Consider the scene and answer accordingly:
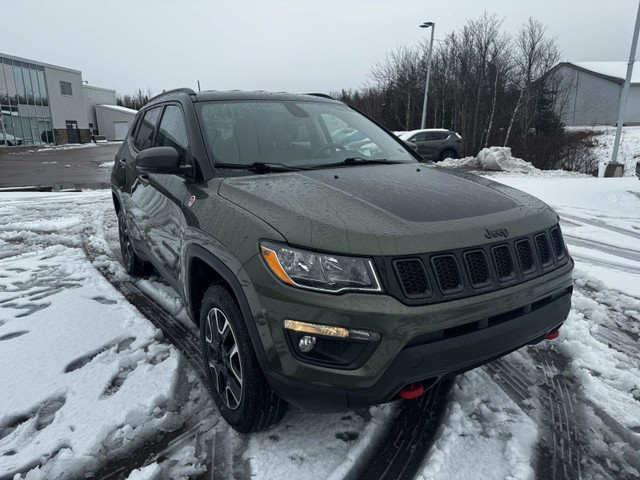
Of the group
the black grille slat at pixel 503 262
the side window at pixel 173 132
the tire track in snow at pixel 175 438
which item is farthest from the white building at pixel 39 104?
the black grille slat at pixel 503 262

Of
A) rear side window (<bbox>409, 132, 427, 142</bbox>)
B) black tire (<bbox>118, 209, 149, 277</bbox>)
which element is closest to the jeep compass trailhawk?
black tire (<bbox>118, 209, 149, 277</bbox>)

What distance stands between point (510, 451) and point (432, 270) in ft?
3.45

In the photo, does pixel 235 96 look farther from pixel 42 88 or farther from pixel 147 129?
pixel 42 88

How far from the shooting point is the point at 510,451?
2074 mm

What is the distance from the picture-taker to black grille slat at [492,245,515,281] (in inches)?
75.3

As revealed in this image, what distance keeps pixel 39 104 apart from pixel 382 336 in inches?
1871

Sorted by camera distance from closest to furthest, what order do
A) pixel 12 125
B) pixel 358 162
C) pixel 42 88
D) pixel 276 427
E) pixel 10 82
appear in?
pixel 276 427 → pixel 358 162 → pixel 10 82 → pixel 12 125 → pixel 42 88

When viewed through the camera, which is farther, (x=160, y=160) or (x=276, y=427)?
(x=160, y=160)

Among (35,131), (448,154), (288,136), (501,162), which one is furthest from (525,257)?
(35,131)

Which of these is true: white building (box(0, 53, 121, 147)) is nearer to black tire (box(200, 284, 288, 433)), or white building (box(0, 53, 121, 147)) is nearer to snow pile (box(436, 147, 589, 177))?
snow pile (box(436, 147, 589, 177))

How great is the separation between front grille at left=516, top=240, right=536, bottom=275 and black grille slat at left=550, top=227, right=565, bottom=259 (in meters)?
0.27

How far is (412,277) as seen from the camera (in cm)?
173

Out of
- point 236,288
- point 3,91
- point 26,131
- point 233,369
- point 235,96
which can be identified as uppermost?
point 3,91

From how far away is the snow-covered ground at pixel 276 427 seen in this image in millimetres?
2041
